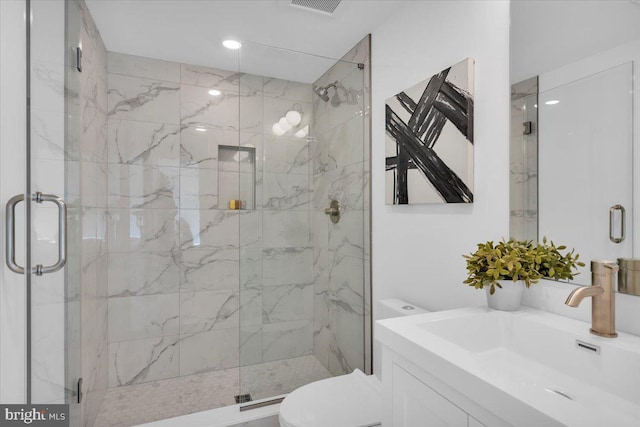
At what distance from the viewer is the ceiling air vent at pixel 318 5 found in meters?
1.88

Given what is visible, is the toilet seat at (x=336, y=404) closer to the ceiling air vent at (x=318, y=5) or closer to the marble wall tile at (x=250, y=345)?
the marble wall tile at (x=250, y=345)

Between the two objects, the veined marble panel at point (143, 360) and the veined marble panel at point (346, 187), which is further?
the veined marble panel at point (143, 360)

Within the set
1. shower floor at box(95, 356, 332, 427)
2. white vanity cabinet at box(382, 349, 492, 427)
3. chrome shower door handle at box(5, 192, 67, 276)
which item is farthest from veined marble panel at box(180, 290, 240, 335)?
white vanity cabinet at box(382, 349, 492, 427)

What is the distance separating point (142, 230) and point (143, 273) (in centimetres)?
33

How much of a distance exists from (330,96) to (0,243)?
175 cm

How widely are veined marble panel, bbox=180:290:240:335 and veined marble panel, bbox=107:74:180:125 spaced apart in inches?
54.7

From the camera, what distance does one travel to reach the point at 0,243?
1.06 meters

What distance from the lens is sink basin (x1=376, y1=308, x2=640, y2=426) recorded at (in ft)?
2.20

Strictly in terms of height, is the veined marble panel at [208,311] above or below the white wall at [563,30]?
below

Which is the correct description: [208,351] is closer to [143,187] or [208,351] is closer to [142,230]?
[142,230]

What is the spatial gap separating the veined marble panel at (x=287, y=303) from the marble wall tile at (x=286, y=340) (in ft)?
0.13

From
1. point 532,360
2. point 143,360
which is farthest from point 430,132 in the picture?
point 143,360

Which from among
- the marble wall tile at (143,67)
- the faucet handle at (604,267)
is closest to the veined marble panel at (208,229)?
the marble wall tile at (143,67)

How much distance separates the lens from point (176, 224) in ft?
8.82
